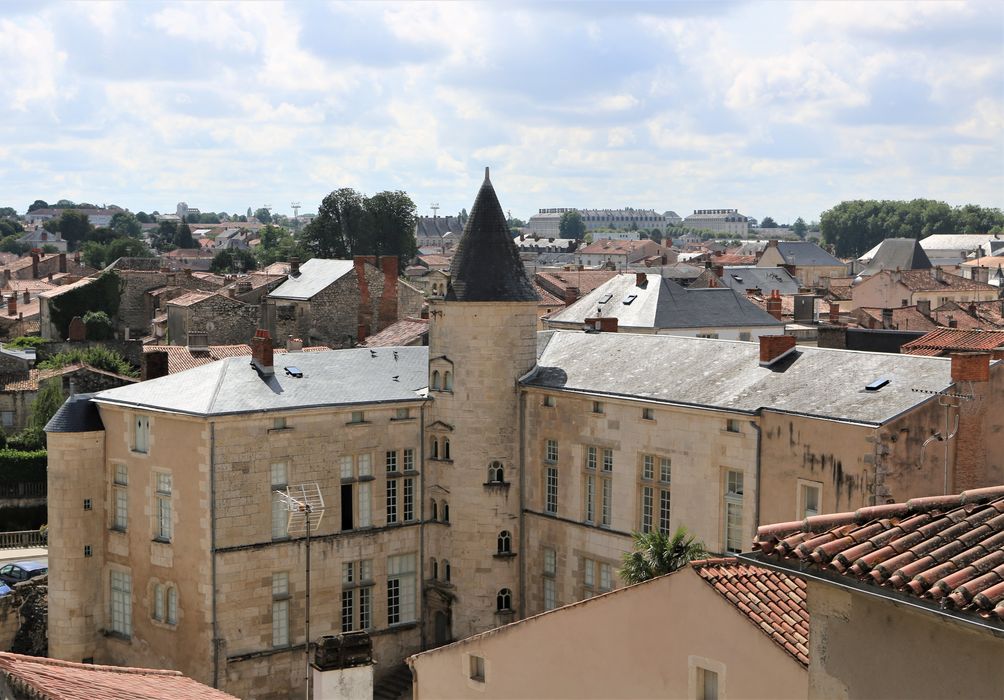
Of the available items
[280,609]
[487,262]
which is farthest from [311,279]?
[280,609]

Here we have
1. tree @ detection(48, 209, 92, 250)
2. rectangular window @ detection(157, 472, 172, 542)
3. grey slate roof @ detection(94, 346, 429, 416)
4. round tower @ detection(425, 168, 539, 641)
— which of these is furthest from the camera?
tree @ detection(48, 209, 92, 250)

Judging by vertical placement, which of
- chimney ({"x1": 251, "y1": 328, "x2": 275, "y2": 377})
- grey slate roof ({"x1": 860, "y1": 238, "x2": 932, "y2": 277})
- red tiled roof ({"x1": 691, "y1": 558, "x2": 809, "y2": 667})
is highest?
grey slate roof ({"x1": 860, "y1": 238, "x2": 932, "y2": 277})

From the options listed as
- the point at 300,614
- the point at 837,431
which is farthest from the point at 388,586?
the point at 837,431

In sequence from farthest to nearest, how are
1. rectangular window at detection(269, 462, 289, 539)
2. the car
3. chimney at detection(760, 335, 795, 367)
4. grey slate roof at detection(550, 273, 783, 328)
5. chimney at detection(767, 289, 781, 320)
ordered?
chimney at detection(767, 289, 781, 320), grey slate roof at detection(550, 273, 783, 328), the car, rectangular window at detection(269, 462, 289, 539), chimney at detection(760, 335, 795, 367)

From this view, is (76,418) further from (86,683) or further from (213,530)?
(86,683)

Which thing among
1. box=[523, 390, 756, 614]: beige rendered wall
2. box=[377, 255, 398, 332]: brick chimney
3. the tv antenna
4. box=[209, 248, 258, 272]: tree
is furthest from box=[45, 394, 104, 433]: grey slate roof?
box=[209, 248, 258, 272]: tree

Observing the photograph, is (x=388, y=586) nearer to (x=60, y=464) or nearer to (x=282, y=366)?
(x=282, y=366)

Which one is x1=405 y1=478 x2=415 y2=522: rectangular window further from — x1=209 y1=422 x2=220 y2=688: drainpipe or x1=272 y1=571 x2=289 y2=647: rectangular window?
x1=209 y1=422 x2=220 y2=688: drainpipe

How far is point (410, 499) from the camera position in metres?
37.5

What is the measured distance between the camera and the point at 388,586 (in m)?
37.1

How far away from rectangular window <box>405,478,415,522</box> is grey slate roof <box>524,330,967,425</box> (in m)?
4.62

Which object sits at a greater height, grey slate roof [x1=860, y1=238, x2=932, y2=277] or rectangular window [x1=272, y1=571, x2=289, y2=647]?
grey slate roof [x1=860, y1=238, x2=932, y2=277]

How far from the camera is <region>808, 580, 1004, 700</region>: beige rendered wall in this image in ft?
32.4

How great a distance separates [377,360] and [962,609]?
29.9m
